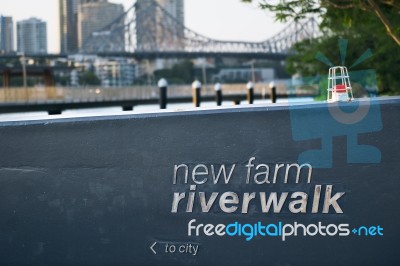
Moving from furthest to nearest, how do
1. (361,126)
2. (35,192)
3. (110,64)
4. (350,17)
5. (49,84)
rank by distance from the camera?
(110,64)
(49,84)
(350,17)
(35,192)
(361,126)

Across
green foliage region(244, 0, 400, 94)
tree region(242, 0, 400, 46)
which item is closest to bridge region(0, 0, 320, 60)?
green foliage region(244, 0, 400, 94)

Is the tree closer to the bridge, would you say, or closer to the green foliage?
the green foliage

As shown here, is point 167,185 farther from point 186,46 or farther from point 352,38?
point 186,46

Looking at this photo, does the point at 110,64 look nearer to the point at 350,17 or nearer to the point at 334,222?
the point at 350,17

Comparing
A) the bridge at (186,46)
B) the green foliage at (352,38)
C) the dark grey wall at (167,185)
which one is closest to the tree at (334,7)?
the green foliage at (352,38)

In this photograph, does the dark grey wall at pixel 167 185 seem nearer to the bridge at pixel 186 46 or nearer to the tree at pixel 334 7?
the tree at pixel 334 7

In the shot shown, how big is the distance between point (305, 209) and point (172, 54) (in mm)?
Answer: 160919

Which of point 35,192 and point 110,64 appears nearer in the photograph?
point 35,192

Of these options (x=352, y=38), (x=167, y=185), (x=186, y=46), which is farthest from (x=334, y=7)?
(x=186, y=46)

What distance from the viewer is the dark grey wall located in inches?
342

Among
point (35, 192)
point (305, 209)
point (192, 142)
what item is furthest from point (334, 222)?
point (35, 192)

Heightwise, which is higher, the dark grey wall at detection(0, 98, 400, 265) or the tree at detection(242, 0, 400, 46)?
the tree at detection(242, 0, 400, 46)

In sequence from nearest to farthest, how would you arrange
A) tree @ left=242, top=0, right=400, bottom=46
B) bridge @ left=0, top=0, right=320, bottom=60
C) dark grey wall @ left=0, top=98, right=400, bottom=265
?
1. dark grey wall @ left=0, top=98, right=400, bottom=265
2. tree @ left=242, top=0, right=400, bottom=46
3. bridge @ left=0, top=0, right=320, bottom=60

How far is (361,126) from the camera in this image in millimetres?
8641
